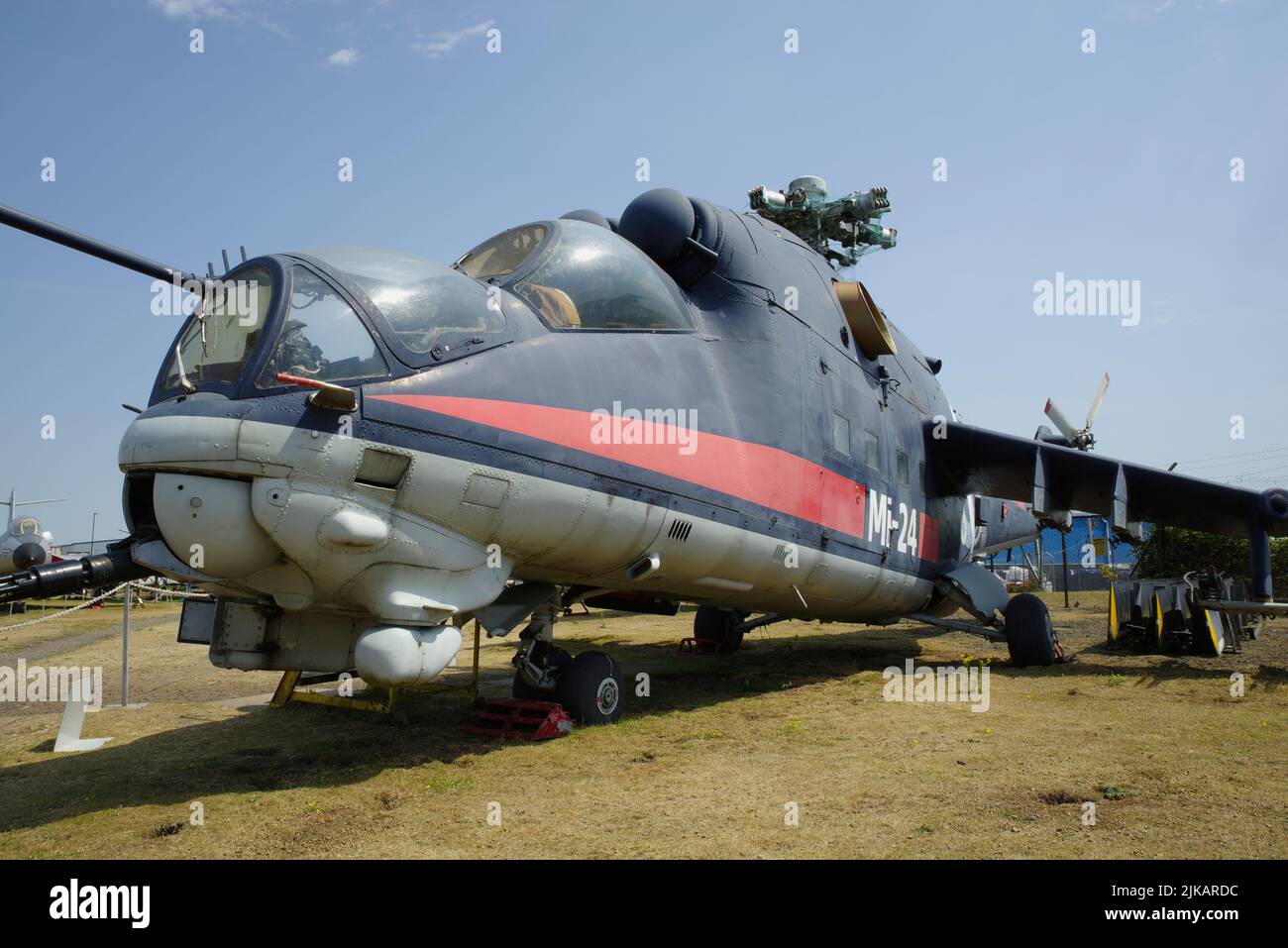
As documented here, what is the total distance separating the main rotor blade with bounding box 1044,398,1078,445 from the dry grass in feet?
23.0

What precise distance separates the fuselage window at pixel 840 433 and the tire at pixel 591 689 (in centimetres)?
409

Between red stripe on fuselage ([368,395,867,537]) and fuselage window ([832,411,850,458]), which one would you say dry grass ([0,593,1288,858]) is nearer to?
red stripe on fuselage ([368,395,867,537])

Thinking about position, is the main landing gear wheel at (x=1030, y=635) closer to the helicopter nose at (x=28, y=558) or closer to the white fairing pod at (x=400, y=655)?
the white fairing pod at (x=400, y=655)

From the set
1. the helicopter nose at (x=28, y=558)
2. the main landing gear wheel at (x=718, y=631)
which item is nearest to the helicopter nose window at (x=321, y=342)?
the helicopter nose at (x=28, y=558)

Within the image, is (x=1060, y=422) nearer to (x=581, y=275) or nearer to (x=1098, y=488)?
(x=1098, y=488)

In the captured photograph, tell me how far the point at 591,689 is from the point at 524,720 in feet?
2.44

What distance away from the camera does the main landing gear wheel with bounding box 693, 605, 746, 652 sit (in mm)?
17062

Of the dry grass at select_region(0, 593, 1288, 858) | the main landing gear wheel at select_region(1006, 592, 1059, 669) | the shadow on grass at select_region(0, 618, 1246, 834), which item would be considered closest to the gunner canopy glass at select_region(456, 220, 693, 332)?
the dry grass at select_region(0, 593, 1288, 858)

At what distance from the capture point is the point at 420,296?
277 inches

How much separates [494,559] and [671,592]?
110 inches

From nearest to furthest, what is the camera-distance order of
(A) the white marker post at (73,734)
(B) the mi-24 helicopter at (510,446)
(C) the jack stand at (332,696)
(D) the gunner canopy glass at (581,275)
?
(B) the mi-24 helicopter at (510,446)
(D) the gunner canopy glass at (581,275)
(A) the white marker post at (73,734)
(C) the jack stand at (332,696)

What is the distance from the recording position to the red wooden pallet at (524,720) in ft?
27.9

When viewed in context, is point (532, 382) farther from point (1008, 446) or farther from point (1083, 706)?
point (1008, 446)

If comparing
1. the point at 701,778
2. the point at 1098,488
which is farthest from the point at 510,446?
the point at 1098,488
